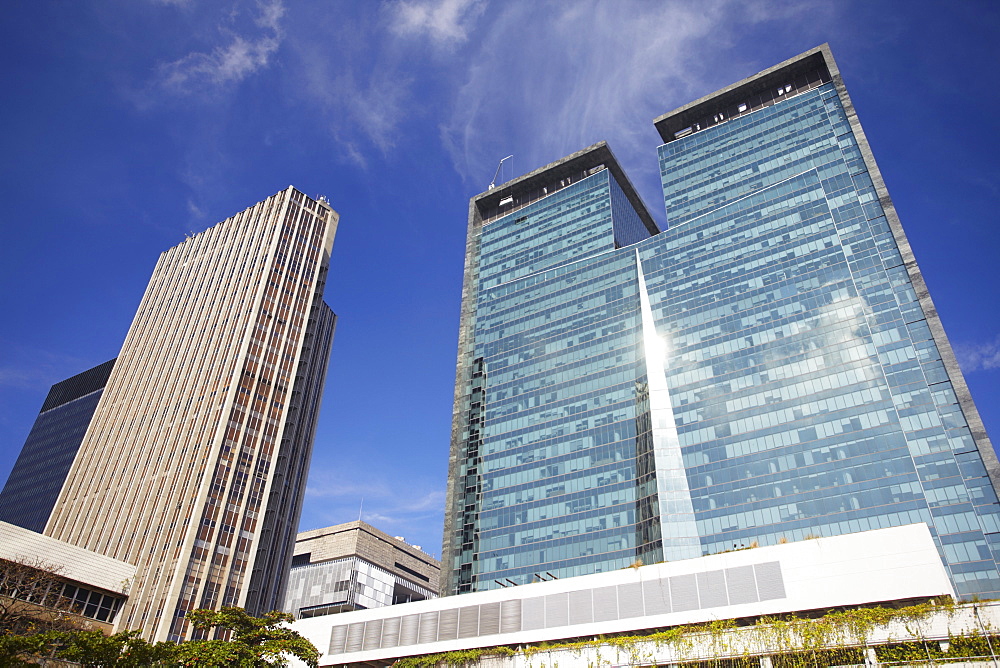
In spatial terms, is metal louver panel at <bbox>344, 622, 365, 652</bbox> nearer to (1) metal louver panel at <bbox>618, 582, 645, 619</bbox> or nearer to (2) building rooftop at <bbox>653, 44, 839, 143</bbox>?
(1) metal louver panel at <bbox>618, 582, 645, 619</bbox>

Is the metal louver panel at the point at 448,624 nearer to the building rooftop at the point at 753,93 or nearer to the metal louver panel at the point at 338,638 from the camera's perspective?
the metal louver panel at the point at 338,638

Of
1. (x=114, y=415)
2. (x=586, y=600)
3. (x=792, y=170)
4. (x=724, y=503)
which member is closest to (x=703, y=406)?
(x=724, y=503)

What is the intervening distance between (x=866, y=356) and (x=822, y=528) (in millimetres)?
24539

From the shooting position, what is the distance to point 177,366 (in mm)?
116188

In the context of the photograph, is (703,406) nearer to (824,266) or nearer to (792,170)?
(824,266)

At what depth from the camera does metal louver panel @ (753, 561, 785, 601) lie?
52594mm

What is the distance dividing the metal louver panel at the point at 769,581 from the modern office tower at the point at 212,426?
6984 centimetres

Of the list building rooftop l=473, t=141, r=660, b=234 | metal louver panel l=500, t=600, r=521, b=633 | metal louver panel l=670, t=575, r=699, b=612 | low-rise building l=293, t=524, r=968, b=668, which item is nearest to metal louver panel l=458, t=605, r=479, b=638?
low-rise building l=293, t=524, r=968, b=668

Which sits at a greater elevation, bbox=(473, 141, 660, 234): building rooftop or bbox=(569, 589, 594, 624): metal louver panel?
bbox=(473, 141, 660, 234): building rooftop

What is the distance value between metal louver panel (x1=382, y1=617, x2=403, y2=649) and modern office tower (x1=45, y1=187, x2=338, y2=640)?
3516cm

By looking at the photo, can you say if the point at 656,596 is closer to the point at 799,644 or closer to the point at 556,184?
the point at 799,644

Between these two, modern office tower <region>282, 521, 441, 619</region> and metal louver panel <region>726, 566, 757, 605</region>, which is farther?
modern office tower <region>282, 521, 441, 619</region>

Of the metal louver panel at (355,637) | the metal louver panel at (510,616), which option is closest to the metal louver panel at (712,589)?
the metal louver panel at (510,616)

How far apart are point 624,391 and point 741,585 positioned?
61.5 metres
